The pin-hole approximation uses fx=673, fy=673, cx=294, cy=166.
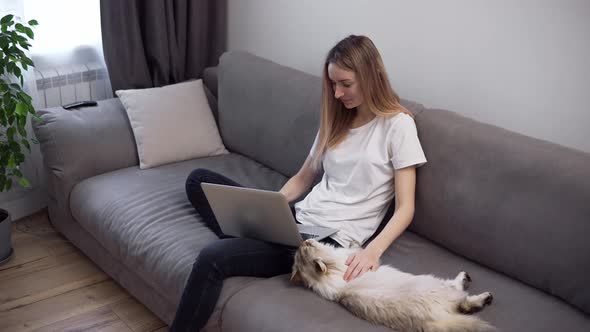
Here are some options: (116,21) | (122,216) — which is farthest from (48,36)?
(122,216)

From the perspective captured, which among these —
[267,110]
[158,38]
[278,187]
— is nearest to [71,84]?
[158,38]

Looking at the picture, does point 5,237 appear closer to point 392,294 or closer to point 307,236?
point 307,236

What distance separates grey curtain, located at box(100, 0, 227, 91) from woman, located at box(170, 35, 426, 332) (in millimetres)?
1275

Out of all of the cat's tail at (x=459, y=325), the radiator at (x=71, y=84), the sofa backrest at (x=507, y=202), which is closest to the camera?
the cat's tail at (x=459, y=325)

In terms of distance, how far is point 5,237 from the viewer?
2773 mm

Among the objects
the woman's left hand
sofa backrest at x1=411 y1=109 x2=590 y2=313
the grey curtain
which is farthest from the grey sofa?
the grey curtain

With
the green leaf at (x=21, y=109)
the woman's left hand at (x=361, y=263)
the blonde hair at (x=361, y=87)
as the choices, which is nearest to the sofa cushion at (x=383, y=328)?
the woman's left hand at (x=361, y=263)

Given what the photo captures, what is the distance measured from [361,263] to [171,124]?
127 cm

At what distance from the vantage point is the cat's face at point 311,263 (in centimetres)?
190

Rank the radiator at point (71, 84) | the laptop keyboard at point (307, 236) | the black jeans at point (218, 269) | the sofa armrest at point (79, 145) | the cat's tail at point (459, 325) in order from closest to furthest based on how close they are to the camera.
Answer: the cat's tail at point (459, 325), the black jeans at point (218, 269), the laptop keyboard at point (307, 236), the sofa armrest at point (79, 145), the radiator at point (71, 84)

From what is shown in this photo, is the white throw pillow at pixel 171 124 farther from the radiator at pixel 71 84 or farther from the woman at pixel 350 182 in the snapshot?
the woman at pixel 350 182

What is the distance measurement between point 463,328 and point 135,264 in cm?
118

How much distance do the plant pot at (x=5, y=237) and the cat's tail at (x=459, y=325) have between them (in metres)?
1.86

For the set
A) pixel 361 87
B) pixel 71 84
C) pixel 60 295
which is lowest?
pixel 60 295
